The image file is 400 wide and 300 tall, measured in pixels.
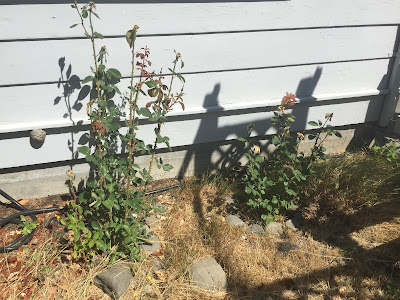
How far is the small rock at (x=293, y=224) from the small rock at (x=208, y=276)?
→ 0.88 meters

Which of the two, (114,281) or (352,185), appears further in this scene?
(352,185)

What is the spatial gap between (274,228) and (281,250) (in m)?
0.25

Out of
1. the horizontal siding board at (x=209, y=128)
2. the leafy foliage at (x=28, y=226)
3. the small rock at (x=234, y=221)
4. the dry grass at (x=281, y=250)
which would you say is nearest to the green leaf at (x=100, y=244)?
the dry grass at (x=281, y=250)

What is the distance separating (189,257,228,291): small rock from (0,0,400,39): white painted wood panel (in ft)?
6.35

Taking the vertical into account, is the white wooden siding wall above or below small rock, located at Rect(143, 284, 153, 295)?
above

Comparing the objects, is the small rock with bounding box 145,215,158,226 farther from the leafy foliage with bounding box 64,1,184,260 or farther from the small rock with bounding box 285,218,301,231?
the small rock with bounding box 285,218,301,231

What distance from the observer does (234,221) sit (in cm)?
345

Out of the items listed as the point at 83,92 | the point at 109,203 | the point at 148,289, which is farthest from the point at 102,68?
the point at 148,289

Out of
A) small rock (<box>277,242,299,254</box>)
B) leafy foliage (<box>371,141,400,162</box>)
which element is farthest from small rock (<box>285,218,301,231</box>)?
leafy foliage (<box>371,141,400,162</box>)

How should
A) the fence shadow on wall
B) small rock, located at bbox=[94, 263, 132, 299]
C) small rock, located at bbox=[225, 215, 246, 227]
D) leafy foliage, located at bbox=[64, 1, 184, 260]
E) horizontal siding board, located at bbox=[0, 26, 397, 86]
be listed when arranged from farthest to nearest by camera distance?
the fence shadow on wall → small rock, located at bbox=[225, 215, 246, 227] → horizontal siding board, located at bbox=[0, 26, 397, 86] → leafy foliage, located at bbox=[64, 1, 184, 260] → small rock, located at bbox=[94, 263, 132, 299]

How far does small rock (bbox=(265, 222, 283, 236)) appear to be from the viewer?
339 centimetres

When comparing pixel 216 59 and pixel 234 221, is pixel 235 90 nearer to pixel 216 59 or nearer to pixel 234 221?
pixel 216 59

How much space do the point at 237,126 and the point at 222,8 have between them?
3.86ft

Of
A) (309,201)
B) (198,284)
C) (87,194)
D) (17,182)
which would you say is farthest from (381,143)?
(17,182)
